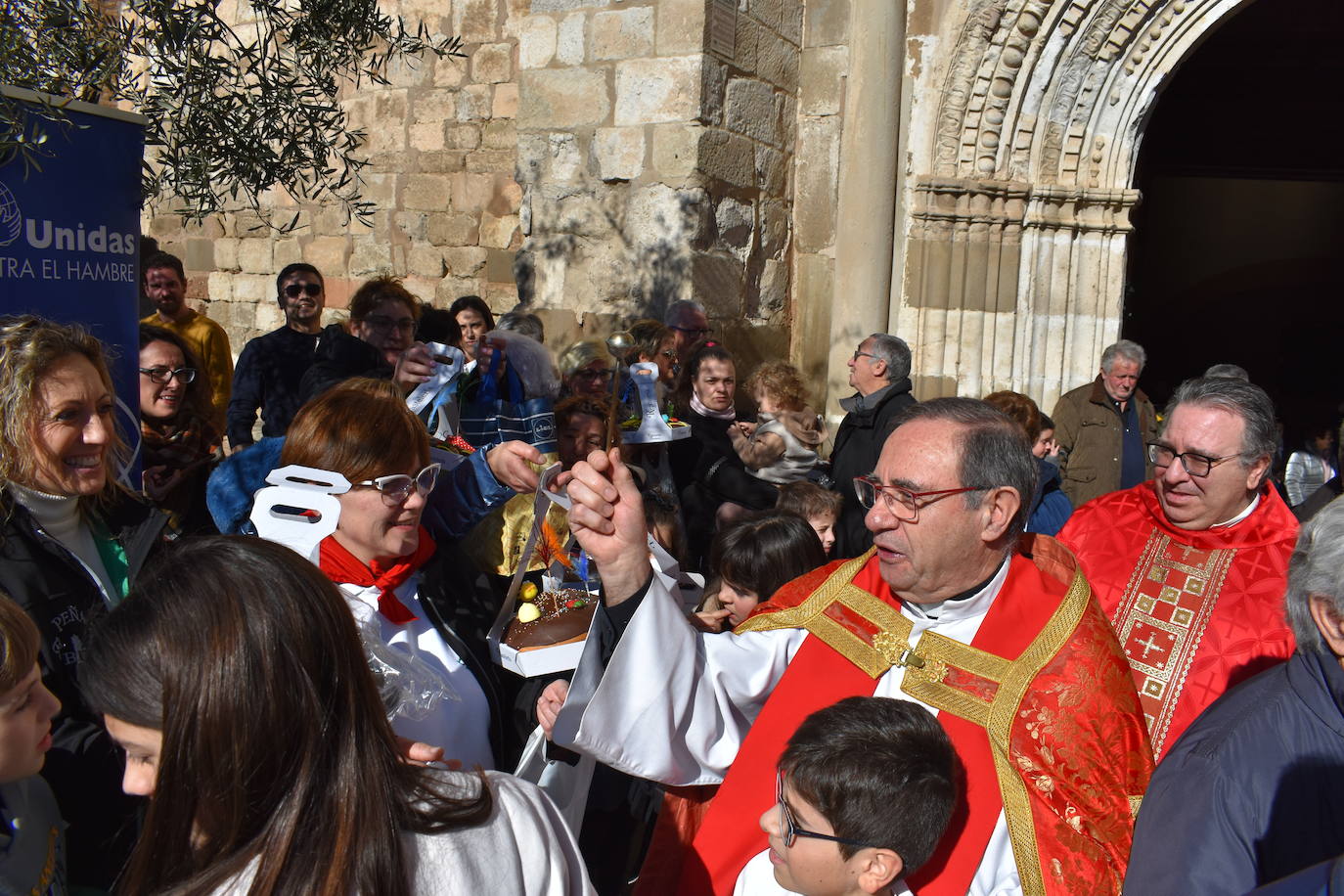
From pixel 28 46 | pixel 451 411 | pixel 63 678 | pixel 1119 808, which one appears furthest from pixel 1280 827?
pixel 28 46

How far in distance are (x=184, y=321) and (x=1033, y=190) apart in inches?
200

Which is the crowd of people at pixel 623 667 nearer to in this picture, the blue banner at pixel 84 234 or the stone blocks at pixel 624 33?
the blue banner at pixel 84 234

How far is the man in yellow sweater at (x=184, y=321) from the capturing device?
224 inches

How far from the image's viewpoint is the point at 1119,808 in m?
2.04

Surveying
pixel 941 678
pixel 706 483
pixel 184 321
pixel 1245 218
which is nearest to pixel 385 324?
pixel 706 483

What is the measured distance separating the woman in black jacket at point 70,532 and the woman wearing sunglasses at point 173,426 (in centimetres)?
80

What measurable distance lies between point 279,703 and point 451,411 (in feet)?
7.18

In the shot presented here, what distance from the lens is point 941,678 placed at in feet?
7.21

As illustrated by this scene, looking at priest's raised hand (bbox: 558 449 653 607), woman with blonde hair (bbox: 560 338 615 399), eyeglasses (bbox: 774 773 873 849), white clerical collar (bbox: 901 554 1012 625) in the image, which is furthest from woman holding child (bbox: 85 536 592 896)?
woman with blonde hair (bbox: 560 338 615 399)

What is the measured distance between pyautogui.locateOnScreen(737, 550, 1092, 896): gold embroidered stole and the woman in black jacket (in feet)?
4.75

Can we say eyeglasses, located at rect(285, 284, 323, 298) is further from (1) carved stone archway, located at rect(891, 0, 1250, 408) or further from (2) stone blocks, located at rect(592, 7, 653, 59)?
(1) carved stone archway, located at rect(891, 0, 1250, 408)

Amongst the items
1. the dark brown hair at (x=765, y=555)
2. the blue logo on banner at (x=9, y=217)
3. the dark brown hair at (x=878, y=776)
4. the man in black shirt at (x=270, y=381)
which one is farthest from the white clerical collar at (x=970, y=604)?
the man in black shirt at (x=270, y=381)

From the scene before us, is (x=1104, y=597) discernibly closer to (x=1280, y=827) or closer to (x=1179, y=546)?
(x=1179, y=546)

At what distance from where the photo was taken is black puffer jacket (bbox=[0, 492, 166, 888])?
6.63ft
